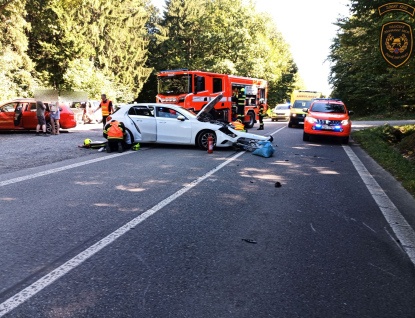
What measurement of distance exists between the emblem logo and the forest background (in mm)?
19485

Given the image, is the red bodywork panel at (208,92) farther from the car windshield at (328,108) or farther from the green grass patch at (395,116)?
the green grass patch at (395,116)

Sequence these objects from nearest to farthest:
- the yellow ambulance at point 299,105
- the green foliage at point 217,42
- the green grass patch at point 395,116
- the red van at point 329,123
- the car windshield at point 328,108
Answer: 1. the red van at point 329,123
2. the car windshield at point 328,108
3. the yellow ambulance at point 299,105
4. the green grass patch at point 395,116
5. the green foliage at point 217,42

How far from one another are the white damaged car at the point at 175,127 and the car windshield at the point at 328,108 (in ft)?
15.8

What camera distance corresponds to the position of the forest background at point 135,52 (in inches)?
1323

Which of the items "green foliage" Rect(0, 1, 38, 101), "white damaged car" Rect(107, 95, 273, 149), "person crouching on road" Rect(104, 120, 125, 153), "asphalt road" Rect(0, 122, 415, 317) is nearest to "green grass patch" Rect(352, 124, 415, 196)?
"asphalt road" Rect(0, 122, 415, 317)

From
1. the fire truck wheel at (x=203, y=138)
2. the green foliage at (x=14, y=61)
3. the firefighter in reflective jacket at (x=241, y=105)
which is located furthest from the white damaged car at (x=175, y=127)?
the green foliage at (x=14, y=61)

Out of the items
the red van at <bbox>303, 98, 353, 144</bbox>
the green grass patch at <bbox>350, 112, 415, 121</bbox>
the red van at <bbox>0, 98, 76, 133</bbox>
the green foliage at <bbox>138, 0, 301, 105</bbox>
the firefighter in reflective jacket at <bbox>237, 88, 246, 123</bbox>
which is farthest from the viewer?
the green foliage at <bbox>138, 0, 301, 105</bbox>

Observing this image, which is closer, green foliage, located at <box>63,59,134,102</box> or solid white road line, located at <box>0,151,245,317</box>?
solid white road line, located at <box>0,151,245,317</box>

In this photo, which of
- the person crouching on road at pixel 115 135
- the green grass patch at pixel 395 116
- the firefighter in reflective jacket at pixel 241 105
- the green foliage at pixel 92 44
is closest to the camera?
the person crouching on road at pixel 115 135

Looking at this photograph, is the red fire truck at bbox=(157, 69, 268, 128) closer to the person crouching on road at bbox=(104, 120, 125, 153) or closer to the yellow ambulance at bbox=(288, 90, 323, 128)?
the yellow ambulance at bbox=(288, 90, 323, 128)

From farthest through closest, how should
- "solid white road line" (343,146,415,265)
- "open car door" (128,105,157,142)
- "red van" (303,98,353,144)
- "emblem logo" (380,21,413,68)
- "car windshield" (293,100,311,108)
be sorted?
"car windshield" (293,100,311,108) < "red van" (303,98,353,144) < "open car door" (128,105,157,142) < "emblem logo" (380,21,413,68) < "solid white road line" (343,146,415,265)

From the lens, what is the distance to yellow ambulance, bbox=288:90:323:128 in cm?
2372

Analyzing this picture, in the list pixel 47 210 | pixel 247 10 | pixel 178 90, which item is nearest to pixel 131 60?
pixel 247 10

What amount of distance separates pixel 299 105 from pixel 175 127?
1461 centimetres
